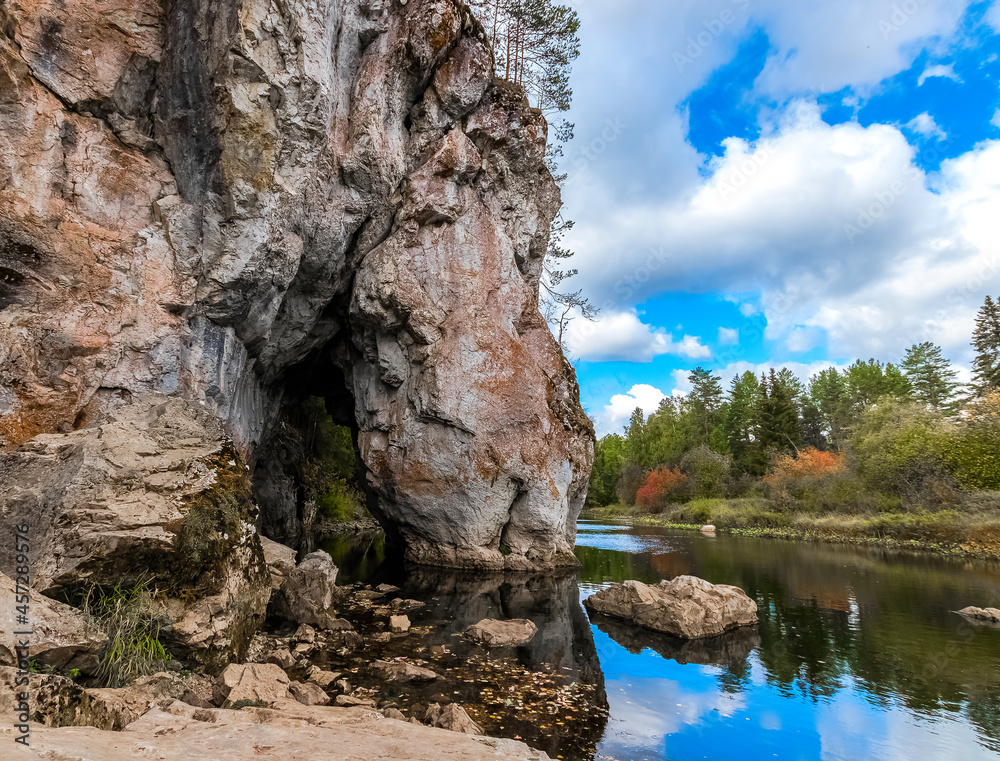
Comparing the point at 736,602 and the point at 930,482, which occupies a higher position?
the point at 930,482

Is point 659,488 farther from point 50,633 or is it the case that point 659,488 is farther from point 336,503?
point 50,633

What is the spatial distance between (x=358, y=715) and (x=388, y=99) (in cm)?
1637

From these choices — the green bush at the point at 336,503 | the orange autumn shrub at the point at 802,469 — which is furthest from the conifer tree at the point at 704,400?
the green bush at the point at 336,503

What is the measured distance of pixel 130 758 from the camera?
3.16m

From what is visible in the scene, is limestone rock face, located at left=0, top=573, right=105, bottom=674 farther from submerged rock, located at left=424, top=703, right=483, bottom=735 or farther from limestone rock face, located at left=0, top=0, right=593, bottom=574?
submerged rock, located at left=424, top=703, right=483, bottom=735

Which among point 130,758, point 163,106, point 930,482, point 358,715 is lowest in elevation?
point 358,715

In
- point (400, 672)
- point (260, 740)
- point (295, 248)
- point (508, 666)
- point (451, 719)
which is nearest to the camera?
point (260, 740)

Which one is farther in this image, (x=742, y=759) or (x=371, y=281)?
(x=371, y=281)

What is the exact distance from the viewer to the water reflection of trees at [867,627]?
7.74m

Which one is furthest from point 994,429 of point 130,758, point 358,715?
point 130,758

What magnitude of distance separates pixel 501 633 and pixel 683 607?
3707mm

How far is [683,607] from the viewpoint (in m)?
10.7

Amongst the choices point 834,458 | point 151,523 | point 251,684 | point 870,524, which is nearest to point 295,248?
point 151,523

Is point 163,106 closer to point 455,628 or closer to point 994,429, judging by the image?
point 455,628
